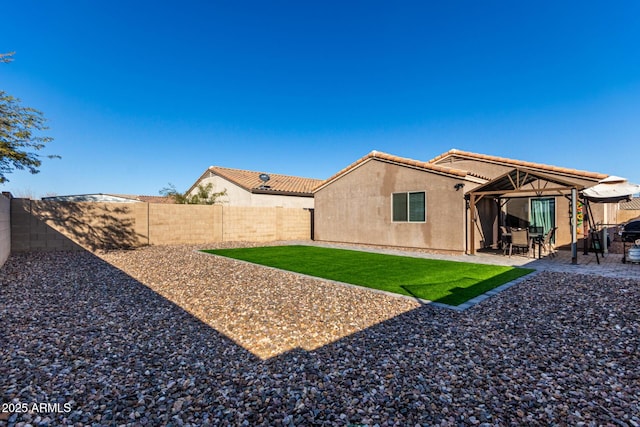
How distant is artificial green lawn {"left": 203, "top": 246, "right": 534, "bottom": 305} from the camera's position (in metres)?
6.01

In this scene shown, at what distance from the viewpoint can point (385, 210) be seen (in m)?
14.0

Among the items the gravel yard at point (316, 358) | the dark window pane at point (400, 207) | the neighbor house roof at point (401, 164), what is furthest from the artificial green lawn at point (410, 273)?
the neighbor house roof at point (401, 164)

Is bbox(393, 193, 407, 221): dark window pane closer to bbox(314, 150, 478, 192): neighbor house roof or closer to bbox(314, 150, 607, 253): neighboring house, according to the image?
bbox(314, 150, 607, 253): neighboring house

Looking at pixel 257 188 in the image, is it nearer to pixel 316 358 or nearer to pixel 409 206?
pixel 409 206

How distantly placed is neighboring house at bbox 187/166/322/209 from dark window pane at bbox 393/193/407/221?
830cm

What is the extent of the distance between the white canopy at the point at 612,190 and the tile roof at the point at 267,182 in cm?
1480

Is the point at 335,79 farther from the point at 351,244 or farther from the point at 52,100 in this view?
the point at 52,100

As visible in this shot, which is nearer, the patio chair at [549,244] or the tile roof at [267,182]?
the patio chair at [549,244]

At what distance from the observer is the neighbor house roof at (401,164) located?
11.4 m

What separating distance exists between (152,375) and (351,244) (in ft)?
43.4

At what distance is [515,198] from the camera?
1318cm

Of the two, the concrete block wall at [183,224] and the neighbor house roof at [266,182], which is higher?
the neighbor house roof at [266,182]

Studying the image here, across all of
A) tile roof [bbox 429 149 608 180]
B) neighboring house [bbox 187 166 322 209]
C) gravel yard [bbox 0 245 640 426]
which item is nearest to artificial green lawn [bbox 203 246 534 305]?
gravel yard [bbox 0 245 640 426]

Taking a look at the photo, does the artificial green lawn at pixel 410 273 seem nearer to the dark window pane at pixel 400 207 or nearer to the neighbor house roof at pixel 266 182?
the dark window pane at pixel 400 207
